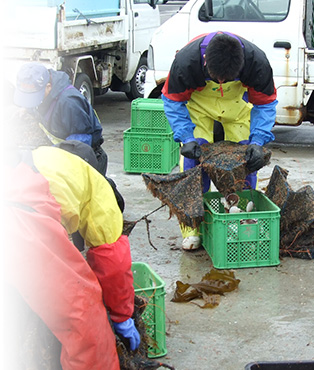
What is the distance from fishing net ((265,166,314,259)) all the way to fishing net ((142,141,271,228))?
0.37 m

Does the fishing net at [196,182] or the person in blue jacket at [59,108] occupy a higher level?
the person in blue jacket at [59,108]

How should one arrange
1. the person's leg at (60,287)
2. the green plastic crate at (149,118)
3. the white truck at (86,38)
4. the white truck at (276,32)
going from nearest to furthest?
the person's leg at (60,287) < the green plastic crate at (149,118) < the white truck at (276,32) < the white truck at (86,38)

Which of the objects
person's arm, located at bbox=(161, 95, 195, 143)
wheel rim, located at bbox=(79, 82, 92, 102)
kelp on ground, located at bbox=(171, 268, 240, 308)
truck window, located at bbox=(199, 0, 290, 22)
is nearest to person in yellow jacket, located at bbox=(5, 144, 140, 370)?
kelp on ground, located at bbox=(171, 268, 240, 308)

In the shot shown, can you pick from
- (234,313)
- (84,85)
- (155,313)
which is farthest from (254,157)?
(84,85)

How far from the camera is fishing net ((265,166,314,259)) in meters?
4.83

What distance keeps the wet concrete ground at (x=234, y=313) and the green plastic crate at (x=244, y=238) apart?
85 mm

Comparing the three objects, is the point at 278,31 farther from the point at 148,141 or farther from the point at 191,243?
the point at 191,243

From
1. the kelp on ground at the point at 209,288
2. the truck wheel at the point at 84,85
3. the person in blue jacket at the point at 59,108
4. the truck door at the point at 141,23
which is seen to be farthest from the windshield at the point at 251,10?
the kelp on ground at the point at 209,288

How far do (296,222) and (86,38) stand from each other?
5.17 metres

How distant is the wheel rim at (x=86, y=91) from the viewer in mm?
9352

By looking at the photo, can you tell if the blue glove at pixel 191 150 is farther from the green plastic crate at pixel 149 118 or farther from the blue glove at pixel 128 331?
the green plastic crate at pixel 149 118

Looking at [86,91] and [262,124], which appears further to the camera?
[86,91]

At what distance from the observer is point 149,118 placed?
7230mm

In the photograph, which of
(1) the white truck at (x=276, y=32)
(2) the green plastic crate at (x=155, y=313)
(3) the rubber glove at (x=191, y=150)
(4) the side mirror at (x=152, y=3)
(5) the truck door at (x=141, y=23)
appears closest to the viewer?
(2) the green plastic crate at (x=155, y=313)
